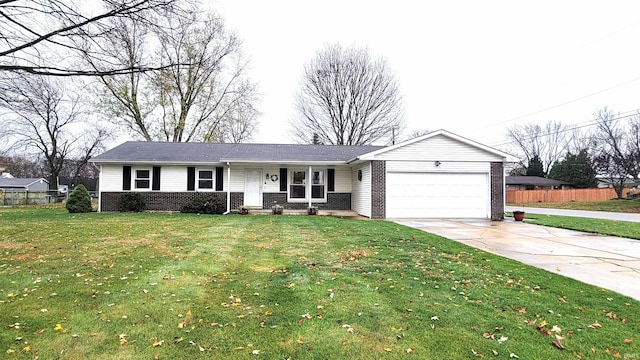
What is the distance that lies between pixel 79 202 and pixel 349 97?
20761 mm

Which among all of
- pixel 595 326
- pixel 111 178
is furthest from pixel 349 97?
pixel 595 326

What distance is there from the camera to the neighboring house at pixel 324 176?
50.1ft

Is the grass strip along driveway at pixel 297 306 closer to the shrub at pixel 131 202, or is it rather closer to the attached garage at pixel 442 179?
the attached garage at pixel 442 179

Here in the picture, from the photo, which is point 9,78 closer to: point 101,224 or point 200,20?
point 200,20

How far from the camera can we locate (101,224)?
11305 mm

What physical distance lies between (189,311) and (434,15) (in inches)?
510

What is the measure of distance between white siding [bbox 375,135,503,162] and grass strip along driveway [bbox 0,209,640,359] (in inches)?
327

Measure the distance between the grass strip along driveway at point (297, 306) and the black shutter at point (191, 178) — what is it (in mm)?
9802

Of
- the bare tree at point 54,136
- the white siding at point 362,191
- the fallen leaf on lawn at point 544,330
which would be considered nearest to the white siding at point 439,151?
the white siding at point 362,191

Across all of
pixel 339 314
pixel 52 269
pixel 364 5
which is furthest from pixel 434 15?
pixel 52 269

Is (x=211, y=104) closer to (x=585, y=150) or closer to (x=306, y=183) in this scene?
(x=306, y=183)

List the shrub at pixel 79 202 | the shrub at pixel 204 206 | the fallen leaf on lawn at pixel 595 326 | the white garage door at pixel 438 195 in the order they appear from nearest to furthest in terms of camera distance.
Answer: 1. the fallen leaf on lawn at pixel 595 326
2. the white garage door at pixel 438 195
3. the shrub at pixel 204 206
4. the shrub at pixel 79 202

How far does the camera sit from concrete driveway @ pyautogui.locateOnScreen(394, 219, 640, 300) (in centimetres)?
549

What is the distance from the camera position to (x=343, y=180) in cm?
1841
